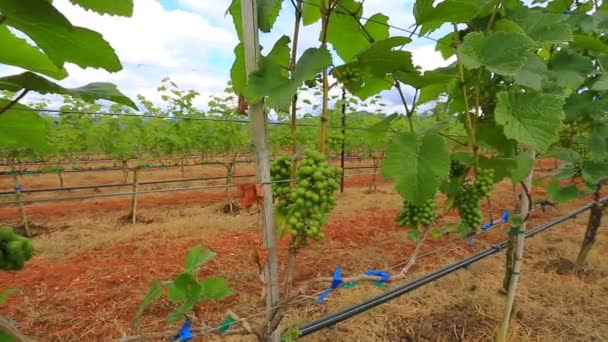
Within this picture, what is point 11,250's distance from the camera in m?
0.68

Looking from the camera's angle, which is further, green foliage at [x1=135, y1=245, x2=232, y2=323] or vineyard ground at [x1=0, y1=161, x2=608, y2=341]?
vineyard ground at [x1=0, y1=161, x2=608, y2=341]

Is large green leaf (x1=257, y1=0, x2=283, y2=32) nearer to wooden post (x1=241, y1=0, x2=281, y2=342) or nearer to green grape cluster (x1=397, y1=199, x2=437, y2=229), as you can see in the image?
wooden post (x1=241, y1=0, x2=281, y2=342)

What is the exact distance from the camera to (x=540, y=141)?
3.56 ft

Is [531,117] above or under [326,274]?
above

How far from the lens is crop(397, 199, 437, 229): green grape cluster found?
1.33m

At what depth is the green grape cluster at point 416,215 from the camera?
4.35 ft

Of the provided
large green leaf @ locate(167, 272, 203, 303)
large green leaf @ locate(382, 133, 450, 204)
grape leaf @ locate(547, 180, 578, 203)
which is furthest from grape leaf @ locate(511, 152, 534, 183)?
large green leaf @ locate(167, 272, 203, 303)

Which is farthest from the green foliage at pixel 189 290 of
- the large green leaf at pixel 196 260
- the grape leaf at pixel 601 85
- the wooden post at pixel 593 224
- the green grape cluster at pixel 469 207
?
the wooden post at pixel 593 224

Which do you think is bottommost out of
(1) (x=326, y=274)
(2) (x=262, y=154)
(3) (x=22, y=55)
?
(1) (x=326, y=274)

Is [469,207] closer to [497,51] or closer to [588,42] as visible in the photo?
[497,51]

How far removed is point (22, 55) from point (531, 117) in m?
1.39

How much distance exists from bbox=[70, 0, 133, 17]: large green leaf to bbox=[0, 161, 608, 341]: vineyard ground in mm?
663

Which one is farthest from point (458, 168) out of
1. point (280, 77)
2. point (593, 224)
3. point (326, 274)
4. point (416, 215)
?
point (593, 224)

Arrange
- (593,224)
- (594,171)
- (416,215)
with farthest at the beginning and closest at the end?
(593,224), (594,171), (416,215)
